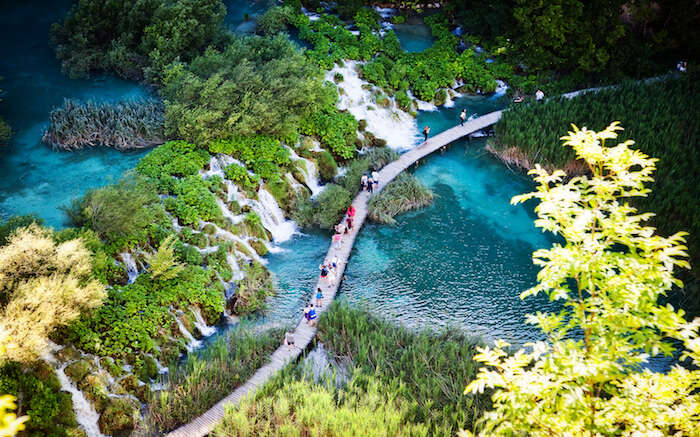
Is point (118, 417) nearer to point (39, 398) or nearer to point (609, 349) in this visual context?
point (39, 398)

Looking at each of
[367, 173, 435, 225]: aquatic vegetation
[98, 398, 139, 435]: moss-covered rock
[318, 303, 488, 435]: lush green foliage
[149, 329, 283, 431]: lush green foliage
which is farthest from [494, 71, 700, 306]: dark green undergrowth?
[98, 398, 139, 435]: moss-covered rock

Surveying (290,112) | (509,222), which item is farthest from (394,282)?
(290,112)

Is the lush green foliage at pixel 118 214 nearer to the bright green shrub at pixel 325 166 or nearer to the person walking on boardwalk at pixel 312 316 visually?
the person walking on boardwalk at pixel 312 316

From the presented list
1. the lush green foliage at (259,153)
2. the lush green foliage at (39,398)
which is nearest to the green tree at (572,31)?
the lush green foliage at (259,153)

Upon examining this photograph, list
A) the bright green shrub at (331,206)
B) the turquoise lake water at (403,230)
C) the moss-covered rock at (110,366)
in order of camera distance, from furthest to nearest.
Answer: the bright green shrub at (331,206) → the turquoise lake water at (403,230) → the moss-covered rock at (110,366)

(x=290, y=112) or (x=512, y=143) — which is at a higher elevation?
(x=512, y=143)

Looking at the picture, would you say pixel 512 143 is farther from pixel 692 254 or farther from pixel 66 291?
pixel 66 291
